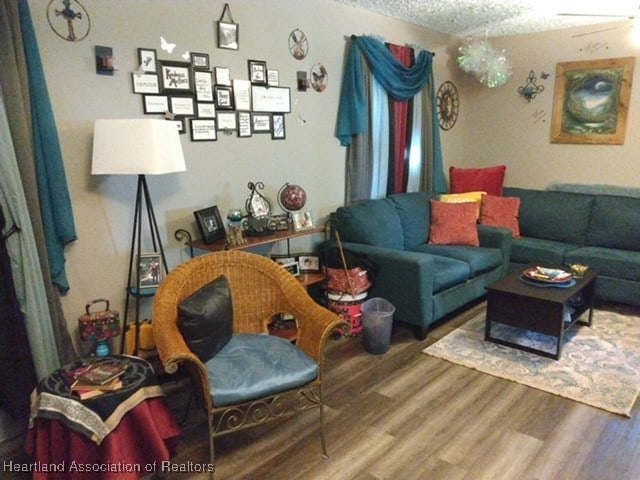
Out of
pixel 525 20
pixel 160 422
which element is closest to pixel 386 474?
pixel 160 422

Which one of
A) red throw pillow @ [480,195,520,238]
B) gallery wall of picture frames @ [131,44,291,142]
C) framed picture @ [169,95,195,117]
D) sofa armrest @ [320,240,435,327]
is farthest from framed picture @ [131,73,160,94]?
red throw pillow @ [480,195,520,238]

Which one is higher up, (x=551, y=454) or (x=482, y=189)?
(x=482, y=189)

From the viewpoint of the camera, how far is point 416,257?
315 centimetres

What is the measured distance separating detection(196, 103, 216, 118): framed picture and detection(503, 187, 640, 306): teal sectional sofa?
2.90m

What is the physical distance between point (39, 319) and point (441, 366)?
2.25 metres

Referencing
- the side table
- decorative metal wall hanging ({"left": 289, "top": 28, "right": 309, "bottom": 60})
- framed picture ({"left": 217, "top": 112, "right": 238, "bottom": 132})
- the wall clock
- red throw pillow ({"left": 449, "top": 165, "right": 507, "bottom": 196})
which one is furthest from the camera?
the wall clock

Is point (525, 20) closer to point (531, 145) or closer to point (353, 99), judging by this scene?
point (531, 145)

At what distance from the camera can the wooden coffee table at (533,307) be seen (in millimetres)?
2869

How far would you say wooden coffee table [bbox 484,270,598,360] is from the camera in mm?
2869

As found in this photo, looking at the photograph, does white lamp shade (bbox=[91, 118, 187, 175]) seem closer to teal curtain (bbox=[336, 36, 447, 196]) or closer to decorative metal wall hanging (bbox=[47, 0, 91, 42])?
decorative metal wall hanging (bbox=[47, 0, 91, 42])

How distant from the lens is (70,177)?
7.86 ft

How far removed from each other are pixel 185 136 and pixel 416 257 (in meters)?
1.69

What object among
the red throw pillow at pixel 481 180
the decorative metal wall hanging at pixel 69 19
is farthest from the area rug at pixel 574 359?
the decorative metal wall hanging at pixel 69 19

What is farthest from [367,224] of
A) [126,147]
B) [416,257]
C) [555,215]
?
[555,215]
